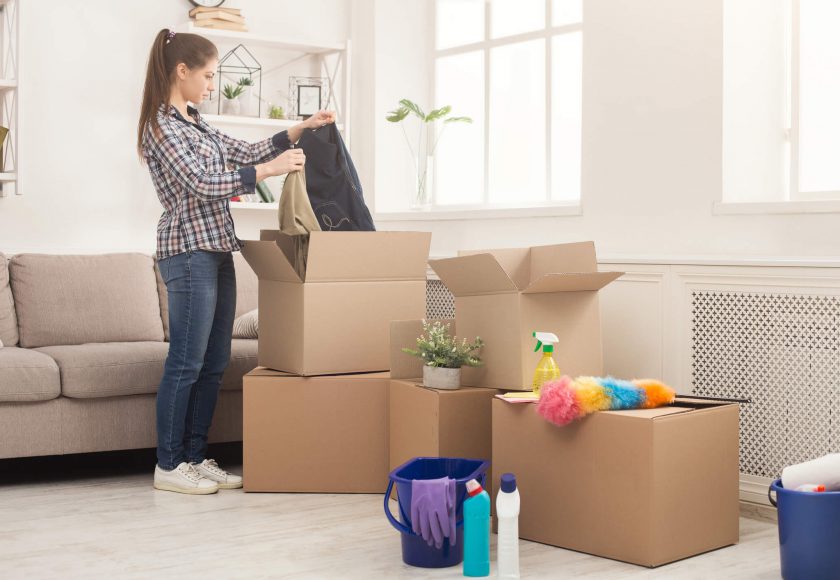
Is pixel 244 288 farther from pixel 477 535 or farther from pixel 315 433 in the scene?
pixel 477 535

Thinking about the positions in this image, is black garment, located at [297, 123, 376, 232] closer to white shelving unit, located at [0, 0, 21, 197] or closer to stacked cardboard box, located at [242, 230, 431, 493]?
stacked cardboard box, located at [242, 230, 431, 493]

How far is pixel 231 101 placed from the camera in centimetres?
439

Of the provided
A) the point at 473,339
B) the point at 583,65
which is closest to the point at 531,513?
the point at 473,339

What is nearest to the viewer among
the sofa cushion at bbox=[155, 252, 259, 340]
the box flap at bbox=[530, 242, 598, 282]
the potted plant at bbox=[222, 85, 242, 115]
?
the box flap at bbox=[530, 242, 598, 282]

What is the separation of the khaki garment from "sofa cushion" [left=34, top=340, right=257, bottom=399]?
650 millimetres

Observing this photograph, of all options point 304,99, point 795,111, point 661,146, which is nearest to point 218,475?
point 661,146

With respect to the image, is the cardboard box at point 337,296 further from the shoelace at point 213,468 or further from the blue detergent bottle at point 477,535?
the blue detergent bottle at point 477,535

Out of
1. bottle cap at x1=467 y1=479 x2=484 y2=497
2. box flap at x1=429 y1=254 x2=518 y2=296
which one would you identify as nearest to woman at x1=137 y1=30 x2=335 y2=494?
box flap at x1=429 y1=254 x2=518 y2=296

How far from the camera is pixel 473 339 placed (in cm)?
302

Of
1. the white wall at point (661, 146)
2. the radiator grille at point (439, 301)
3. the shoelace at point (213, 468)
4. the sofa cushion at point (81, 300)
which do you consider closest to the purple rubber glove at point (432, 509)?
the shoelace at point (213, 468)

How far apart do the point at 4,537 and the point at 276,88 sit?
8.32 feet

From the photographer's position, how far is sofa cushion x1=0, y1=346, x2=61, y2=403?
3.24m

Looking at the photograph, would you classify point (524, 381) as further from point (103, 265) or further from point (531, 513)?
point (103, 265)

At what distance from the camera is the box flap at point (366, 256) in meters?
3.14
